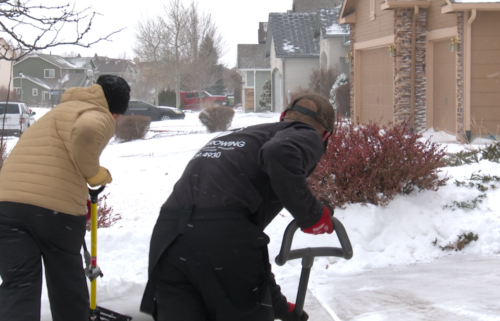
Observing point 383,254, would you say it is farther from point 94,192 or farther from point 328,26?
point 328,26

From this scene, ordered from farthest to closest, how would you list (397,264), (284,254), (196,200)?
(397,264), (284,254), (196,200)

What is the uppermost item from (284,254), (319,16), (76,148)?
(319,16)

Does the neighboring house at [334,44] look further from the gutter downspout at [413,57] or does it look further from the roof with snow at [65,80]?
the roof with snow at [65,80]

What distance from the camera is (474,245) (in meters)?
5.78

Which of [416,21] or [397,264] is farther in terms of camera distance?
[416,21]

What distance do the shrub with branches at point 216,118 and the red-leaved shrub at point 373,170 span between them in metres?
15.4

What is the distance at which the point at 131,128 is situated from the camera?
66.8ft

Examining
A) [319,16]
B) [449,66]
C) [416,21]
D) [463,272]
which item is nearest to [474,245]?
[463,272]

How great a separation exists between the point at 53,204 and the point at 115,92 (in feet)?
2.74

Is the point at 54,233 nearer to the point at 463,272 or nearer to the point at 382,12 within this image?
the point at 463,272

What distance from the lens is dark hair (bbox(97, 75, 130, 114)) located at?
3.56m

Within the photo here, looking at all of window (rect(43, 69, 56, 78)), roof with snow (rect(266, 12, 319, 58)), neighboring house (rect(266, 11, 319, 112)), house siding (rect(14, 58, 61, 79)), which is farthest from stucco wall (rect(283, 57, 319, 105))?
window (rect(43, 69, 56, 78))

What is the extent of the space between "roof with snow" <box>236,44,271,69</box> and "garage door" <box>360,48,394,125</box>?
73.3 feet

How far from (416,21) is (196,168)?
44.5 feet
